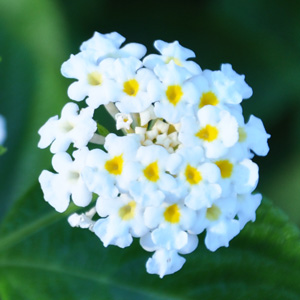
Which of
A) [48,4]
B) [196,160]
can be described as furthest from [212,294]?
[48,4]

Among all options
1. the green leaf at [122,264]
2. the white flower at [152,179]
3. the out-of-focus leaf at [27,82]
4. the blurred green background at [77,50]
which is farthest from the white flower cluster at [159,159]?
the out-of-focus leaf at [27,82]

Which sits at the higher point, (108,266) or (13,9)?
→ (13,9)

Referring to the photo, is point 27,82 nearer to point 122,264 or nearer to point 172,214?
point 122,264

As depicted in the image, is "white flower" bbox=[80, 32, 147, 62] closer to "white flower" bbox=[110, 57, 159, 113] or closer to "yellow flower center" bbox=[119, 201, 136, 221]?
"white flower" bbox=[110, 57, 159, 113]

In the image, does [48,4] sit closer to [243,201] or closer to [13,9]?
[13,9]

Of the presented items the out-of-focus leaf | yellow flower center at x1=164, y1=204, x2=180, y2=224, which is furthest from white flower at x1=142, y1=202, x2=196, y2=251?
the out-of-focus leaf

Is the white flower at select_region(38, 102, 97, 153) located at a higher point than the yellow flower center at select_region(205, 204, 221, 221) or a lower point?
higher
